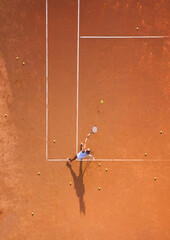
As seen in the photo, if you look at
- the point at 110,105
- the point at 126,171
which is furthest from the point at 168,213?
the point at 110,105

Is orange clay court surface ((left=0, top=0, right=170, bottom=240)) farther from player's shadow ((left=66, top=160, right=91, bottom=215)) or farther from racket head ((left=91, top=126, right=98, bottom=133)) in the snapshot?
racket head ((left=91, top=126, right=98, bottom=133))

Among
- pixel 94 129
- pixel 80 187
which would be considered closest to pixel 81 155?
pixel 94 129

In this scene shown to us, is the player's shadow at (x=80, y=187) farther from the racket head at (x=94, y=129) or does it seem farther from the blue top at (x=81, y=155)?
the racket head at (x=94, y=129)

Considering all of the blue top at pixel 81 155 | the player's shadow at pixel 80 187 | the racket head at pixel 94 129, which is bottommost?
the player's shadow at pixel 80 187

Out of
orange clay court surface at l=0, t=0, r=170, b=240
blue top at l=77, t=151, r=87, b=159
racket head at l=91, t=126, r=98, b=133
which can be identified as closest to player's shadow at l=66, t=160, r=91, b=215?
orange clay court surface at l=0, t=0, r=170, b=240

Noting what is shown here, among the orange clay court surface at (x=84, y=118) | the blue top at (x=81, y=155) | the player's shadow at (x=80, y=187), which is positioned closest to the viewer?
the blue top at (x=81, y=155)

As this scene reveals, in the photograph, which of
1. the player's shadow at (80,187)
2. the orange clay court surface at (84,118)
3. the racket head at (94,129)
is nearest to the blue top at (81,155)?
the orange clay court surface at (84,118)

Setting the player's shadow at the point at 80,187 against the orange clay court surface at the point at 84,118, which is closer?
the orange clay court surface at the point at 84,118

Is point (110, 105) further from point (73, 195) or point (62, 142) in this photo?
point (73, 195)
